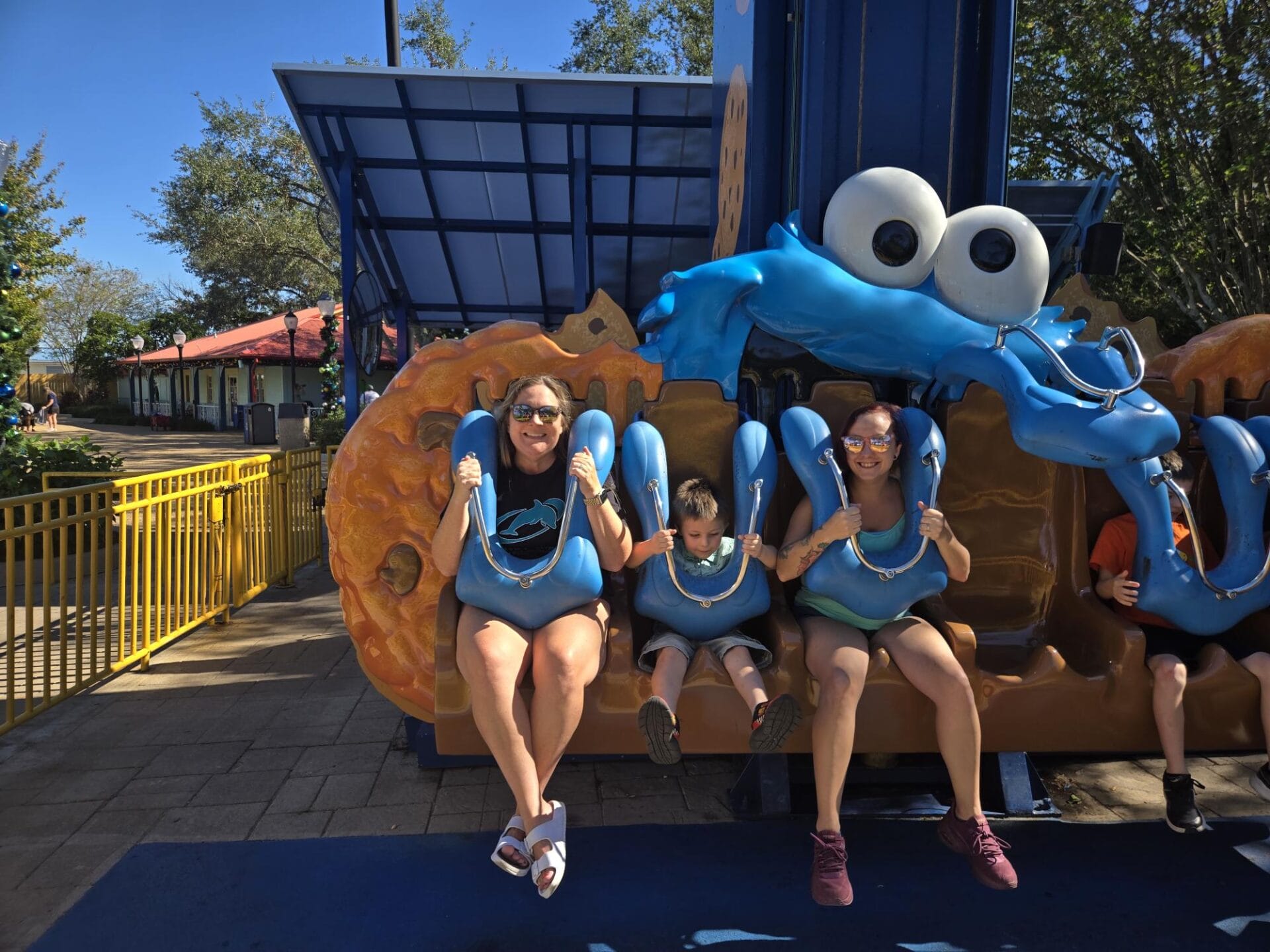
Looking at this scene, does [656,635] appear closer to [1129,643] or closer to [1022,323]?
[1129,643]

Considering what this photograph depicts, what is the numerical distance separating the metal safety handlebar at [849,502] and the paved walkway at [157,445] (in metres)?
13.5

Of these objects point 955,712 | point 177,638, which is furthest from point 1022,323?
point 177,638

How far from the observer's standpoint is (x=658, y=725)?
7.77 feet

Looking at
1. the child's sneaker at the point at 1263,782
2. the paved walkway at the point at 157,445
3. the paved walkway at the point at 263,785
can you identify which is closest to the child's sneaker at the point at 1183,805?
the child's sneaker at the point at 1263,782

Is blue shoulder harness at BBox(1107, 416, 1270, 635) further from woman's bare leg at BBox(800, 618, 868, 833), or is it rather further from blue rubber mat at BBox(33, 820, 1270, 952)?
woman's bare leg at BBox(800, 618, 868, 833)

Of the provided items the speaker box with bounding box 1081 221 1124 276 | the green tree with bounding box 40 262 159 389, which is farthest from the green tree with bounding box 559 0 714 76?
the green tree with bounding box 40 262 159 389

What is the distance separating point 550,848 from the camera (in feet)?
7.72

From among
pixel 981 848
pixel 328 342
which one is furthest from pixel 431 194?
pixel 328 342

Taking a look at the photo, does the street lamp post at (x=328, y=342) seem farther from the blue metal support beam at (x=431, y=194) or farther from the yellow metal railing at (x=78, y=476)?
the yellow metal railing at (x=78, y=476)

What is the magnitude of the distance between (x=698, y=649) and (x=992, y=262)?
1737 mm

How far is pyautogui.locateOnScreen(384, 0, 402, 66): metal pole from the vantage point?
9094 millimetres

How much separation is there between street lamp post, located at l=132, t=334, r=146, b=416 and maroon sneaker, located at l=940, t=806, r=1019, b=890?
3358 cm

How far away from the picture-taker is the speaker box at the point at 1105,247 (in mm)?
3832

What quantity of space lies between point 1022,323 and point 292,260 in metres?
28.5
